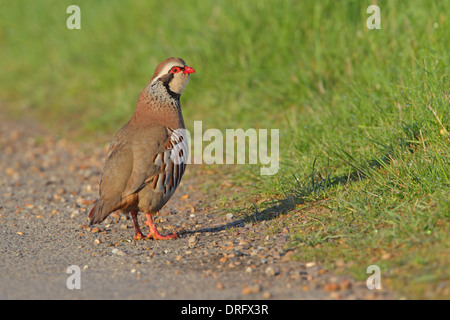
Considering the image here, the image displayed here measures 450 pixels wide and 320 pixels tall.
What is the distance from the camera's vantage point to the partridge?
4723 mm

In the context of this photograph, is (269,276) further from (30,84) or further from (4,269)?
(30,84)

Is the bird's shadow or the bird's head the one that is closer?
the bird's shadow

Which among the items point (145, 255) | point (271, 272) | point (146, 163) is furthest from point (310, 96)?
point (271, 272)

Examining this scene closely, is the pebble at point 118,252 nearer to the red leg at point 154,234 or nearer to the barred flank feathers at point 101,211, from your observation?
the barred flank feathers at point 101,211

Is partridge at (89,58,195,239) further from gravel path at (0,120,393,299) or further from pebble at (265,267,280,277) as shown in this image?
pebble at (265,267,280,277)

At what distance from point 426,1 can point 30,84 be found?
7.10m

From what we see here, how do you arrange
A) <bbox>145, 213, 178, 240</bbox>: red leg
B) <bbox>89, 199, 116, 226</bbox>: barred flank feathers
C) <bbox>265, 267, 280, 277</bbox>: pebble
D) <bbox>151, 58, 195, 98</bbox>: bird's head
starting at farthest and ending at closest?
1. <bbox>151, 58, 195, 98</bbox>: bird's head
2. <bbox>145, 213, 178, 240</bbox>: red leg
3. <bbox>89, 199, 116, 226</bbox>: barred flank feathers
4. <bbox>265, 267, 280, 277</bbox>: pebble

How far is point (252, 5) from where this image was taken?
8195 millimetres

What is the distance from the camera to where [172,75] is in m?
5.32

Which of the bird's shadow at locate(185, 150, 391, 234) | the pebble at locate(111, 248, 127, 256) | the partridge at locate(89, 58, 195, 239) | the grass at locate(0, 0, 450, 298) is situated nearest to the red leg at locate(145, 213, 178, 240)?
the partridge at locate(89, 58, 195, 239)

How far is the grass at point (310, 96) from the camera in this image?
4.24 meters

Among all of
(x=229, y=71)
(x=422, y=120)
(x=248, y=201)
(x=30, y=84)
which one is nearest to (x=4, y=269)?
(x=248, y=201)

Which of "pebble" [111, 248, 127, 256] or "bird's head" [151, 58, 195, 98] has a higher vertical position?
"bird's head" [151, 58, 195, 98]

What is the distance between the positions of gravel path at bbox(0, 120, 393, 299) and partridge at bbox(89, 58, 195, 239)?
32cm
